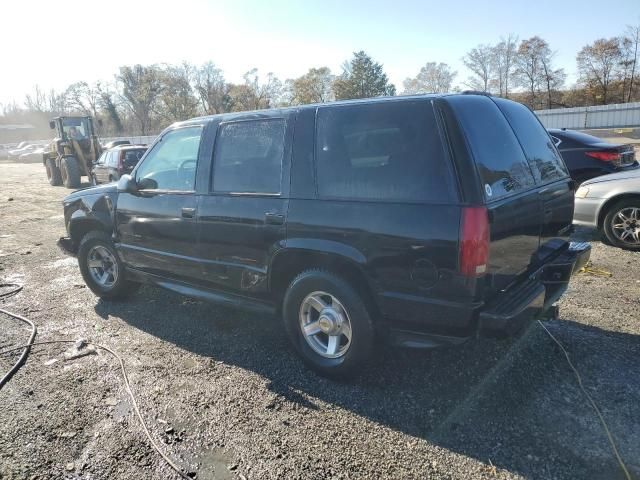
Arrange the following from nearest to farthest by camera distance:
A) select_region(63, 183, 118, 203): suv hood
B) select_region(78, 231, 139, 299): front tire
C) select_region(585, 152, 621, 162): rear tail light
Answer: select_region(63, 183, 118, 203): suv hood → select_region(78, 231, 139, 299): front tire → select_region(585, 152, 621, 162): rear tail light

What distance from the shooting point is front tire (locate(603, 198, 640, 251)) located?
6.07 meters

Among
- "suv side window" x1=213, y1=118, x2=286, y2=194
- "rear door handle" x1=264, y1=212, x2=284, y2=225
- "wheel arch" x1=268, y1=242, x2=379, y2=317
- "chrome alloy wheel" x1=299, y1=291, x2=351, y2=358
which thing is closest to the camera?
"wheel arch" x1=268, y1=242, x2=379, y2=317

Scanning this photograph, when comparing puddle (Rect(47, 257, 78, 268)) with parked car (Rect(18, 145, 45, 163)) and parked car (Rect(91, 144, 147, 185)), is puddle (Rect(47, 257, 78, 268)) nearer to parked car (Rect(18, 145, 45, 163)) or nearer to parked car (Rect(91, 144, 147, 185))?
parked car (Rect(91, 144, 147, 185))

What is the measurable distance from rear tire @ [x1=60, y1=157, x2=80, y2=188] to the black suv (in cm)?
1618

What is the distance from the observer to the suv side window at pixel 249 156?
356 centimetres

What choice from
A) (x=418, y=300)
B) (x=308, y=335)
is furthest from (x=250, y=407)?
(x=418, y=300)

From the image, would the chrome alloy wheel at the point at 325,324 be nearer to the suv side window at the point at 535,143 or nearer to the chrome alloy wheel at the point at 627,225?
the suv side window at the point at 535,143

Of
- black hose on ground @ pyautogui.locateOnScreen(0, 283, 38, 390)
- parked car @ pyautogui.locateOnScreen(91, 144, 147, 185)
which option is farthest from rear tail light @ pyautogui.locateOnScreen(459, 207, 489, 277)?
parked car @ pyautogui.locateOnScreen(91, 144, 147, 185)

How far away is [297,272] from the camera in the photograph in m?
3.57

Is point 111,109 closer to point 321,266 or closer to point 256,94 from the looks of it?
point 256,94

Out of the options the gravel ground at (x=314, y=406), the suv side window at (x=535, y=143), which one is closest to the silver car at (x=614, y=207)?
the gravel ground at (x=314, y=406)

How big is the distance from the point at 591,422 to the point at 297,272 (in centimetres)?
215

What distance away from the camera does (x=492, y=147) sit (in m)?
2.95

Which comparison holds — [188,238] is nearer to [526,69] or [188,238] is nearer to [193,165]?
[193,165]
